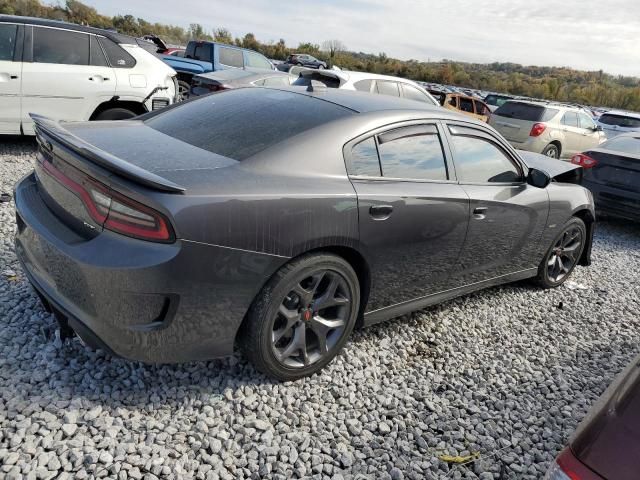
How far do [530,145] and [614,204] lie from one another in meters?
4.79

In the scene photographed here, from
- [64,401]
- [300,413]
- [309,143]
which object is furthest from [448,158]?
[64,401]

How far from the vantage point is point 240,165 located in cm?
244

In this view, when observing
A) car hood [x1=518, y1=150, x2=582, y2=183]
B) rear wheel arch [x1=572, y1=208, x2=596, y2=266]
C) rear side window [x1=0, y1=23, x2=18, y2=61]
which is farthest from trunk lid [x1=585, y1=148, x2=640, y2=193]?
rear side window [x1=0, y1=23, x2=18, y2=61]

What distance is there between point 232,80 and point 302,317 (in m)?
7.15

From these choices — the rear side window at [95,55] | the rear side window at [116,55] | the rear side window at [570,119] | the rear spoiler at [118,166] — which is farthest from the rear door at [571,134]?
the rear spoiler at [118,166]

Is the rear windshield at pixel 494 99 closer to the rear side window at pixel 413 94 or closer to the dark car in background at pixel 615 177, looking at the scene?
the rear side window at pixel 413 94

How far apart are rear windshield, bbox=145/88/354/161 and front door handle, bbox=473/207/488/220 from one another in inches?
43.7

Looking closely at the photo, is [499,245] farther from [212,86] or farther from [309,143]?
[212,86]

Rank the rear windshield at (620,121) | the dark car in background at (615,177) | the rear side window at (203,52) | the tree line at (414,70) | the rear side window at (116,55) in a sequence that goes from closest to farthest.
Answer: the rear side window at (116,55)
the dark car in background at (615,177)
the rear side window at (203,52)
the rear windshield at (620,121)
the tree line at (414,70)

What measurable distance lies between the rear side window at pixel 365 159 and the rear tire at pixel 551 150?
9.98 m

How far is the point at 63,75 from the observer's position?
616 centimetres

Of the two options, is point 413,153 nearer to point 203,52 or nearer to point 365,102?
point 365,102

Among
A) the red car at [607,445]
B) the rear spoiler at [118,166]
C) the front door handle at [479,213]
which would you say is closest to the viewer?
the red car at [607,445]

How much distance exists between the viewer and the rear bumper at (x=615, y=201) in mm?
6648
